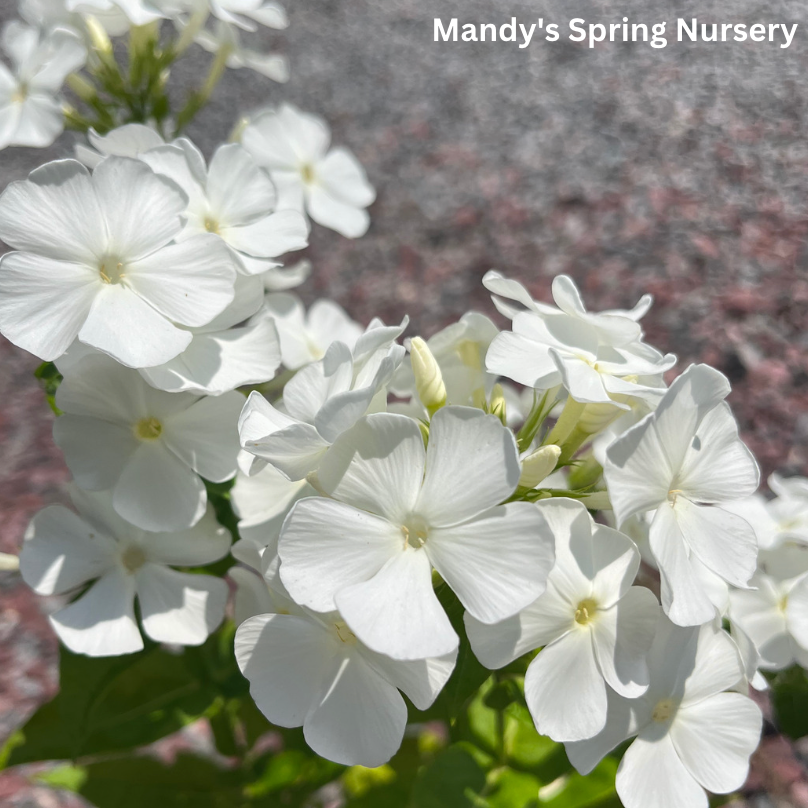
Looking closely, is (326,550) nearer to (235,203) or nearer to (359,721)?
(359,721)

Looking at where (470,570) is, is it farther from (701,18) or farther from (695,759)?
(701,18)

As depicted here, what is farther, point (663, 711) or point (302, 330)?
point (302, 330)

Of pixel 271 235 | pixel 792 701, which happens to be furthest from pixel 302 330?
pixel 792 701

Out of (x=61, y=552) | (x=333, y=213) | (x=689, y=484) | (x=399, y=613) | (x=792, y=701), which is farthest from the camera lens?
(x=333, y=213)

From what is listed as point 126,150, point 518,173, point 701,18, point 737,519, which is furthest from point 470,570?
point 518,173

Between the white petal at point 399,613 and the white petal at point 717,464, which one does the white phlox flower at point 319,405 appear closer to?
the white petal at point 399,613

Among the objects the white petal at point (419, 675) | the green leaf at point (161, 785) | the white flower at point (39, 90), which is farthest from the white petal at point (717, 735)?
the white flower at point (39, 90)

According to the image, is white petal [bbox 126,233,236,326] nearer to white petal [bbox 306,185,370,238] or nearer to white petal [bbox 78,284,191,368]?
white petal [bbox 78,284,191,368]
